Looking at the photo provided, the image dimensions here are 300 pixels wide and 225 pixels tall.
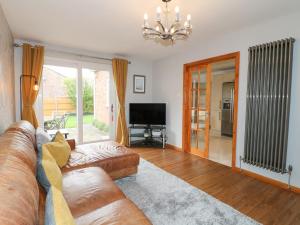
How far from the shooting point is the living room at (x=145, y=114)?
150cm

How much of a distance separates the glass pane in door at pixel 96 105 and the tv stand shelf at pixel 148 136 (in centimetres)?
71

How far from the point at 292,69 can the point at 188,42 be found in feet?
6.29

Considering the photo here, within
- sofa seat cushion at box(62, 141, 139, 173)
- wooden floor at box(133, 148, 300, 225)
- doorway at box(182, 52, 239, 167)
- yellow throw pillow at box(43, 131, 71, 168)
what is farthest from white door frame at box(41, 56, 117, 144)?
yellow throw pillow at box(43, 131, 71, 168)

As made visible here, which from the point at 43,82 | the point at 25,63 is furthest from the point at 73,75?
the point at 25,63

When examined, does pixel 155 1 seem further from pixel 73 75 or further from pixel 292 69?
pixel 73 75

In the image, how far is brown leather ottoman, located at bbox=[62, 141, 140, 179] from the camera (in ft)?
7.67

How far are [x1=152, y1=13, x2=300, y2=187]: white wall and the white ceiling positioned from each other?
0.60 feet

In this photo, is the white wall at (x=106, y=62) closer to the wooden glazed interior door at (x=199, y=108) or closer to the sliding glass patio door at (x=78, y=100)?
the sliding glass patio door at (x=78, y=100)

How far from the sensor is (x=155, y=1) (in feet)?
7.23

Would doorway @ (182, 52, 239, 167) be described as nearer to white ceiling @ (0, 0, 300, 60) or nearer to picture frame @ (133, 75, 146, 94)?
white ceiling @ (0, 0, 300, 60)

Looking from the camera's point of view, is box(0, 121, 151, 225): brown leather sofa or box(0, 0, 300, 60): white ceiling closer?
box(0, 121, 151, 225): brown leather sofa

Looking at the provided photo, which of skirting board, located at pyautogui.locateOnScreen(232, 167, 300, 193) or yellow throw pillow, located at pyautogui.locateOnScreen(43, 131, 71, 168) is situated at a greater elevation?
yellow throw pillow, located at pyautogui.locateOnScreen(43, 131, 71, 168)

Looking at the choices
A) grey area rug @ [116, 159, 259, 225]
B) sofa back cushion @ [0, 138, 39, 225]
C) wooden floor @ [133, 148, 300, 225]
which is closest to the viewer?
sofa back cushion @ [0, 138, 39, 225]

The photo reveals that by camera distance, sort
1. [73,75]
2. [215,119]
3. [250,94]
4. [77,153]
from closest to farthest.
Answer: [77,153] → [250,94] → [73,75] → [215,119]
